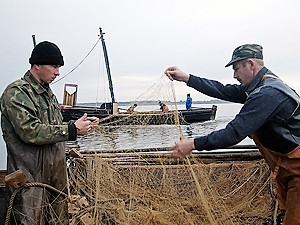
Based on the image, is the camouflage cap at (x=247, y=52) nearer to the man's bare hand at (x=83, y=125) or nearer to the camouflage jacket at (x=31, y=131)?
the man's bare hand at (x=83, y=125)

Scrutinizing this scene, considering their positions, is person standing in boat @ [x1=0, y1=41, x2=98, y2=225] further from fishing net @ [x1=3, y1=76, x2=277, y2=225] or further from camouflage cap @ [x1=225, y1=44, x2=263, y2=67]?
camouflage cap @ [x1=225, y1=44, x2=263, y2=67]

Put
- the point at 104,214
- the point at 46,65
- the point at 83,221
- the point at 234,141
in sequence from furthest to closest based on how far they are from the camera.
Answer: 1. the point at 104,214
2. the point at 83,221
3. the point at 46,65
4. the point at 234,141

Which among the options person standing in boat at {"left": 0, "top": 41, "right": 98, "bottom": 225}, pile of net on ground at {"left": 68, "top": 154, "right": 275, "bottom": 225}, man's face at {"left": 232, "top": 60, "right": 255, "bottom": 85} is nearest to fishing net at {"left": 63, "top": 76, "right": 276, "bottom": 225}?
pile of net on ground at {"left": 68, "top": 154, "right": 275, "bottom": 225}

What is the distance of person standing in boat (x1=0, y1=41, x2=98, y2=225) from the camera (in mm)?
2367

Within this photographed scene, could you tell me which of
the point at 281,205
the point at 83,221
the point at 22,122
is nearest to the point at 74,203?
the point at 83,221

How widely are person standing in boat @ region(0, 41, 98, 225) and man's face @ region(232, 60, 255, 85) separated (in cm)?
117

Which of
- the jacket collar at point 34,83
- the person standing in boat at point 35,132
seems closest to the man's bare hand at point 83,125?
the person standing in boat at point 35,132

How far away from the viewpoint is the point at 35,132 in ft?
7.70

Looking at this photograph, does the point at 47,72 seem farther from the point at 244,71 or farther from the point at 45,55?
the point at 244,71

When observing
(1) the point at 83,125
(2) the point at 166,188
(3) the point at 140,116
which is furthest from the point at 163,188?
(1) the point at 83,125

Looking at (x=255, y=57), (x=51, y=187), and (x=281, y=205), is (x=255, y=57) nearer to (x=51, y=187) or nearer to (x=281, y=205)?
(x=281, y=205)

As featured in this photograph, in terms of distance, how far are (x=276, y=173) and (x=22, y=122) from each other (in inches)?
68.1

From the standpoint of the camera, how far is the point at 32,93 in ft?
8.14

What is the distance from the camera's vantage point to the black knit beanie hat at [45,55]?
251 centimetres
